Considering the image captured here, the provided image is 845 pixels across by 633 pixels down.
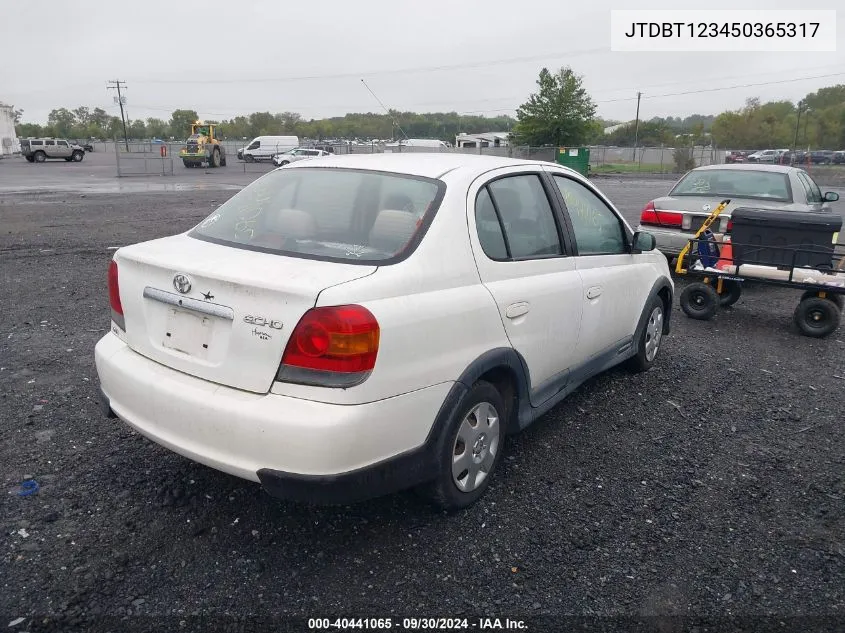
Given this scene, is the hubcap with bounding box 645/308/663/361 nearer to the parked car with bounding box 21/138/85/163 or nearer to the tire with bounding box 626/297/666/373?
the tire with bounding box 626/297/666/373

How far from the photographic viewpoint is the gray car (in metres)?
8.47

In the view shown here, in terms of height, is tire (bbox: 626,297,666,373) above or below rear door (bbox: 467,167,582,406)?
below

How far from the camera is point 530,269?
3613 mm

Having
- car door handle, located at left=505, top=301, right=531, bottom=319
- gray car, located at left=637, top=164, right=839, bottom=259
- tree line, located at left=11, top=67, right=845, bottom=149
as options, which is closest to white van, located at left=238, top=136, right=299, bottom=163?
tree line, located at left=11, top=67, right=845, bottom=149

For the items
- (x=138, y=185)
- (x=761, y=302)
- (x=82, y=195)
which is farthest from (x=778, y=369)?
(x=138, y=185)

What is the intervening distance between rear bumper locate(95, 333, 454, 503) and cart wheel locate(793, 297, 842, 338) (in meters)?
5.15

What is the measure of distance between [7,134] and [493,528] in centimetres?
8764

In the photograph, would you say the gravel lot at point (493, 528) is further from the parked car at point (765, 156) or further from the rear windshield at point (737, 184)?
the parked car at point (765, 156)

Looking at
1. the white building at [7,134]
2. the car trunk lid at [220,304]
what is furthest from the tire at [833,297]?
the white building at [7,134]

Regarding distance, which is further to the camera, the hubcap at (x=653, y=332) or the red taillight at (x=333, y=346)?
the hubcap at (x=653, y=332)

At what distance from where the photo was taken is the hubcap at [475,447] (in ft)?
10.6

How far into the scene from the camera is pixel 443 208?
10.5 feet

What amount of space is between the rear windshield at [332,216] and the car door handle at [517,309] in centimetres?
63

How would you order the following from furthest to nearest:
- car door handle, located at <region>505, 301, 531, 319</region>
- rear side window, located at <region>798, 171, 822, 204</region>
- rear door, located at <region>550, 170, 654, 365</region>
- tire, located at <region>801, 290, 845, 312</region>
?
rear side window, located at <region>798, 171, 822, 204</region> < tire, located at <region>801, 290, 845, 312</region> < rear door, located at <region>550, 170, 654, 365</region> < car door handle, located at <region>505, 301, 531, 319</region>
